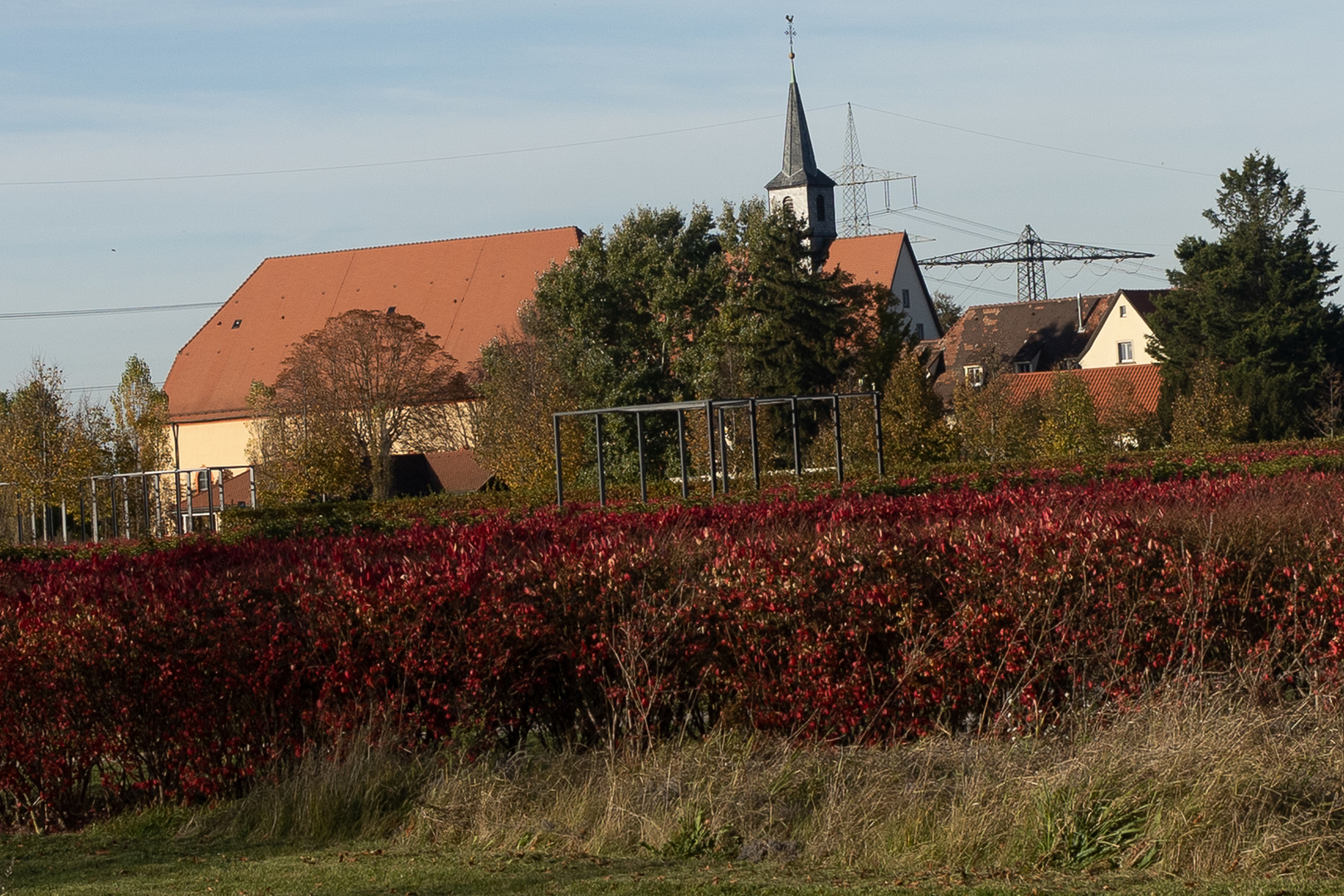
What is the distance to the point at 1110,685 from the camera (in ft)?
23.9

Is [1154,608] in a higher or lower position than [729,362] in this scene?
lower

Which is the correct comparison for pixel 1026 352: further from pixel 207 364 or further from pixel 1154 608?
pixel 1154 608

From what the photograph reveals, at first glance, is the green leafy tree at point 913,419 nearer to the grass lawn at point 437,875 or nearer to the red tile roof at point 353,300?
the red tile roof at point 353,300

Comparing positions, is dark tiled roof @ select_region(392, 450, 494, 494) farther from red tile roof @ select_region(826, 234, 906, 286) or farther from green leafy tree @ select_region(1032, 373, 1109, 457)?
red tile roof @ select_region(826, 234, 906, 286)

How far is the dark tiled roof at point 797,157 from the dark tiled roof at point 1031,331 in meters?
13.4

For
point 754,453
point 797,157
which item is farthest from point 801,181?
point 754,453

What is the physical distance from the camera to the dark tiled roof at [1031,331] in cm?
8600

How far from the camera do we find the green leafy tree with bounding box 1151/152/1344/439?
53.9m

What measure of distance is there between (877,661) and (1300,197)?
57979mm

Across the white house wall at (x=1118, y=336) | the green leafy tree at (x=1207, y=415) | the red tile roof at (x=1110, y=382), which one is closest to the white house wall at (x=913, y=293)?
the white house wall at (x=1118, y=336)

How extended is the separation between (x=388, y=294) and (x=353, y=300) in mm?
1902

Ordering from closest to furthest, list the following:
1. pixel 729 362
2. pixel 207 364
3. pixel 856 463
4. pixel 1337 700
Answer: pixel 1337 700, pixel 856 463, pixel 729 362, pixel 207 364

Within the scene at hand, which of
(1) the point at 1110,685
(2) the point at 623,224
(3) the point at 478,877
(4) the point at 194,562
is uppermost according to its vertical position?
(2) the point at 623,224

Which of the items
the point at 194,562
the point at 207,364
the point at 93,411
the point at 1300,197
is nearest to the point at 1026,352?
the point at 1300,197
